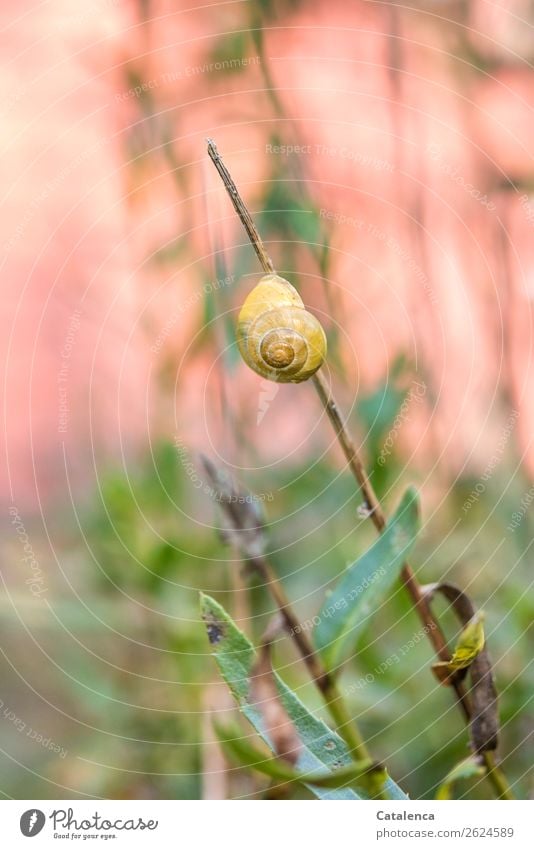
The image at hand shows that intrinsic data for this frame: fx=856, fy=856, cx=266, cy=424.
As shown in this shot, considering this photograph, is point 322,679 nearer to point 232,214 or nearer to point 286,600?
point 286,600

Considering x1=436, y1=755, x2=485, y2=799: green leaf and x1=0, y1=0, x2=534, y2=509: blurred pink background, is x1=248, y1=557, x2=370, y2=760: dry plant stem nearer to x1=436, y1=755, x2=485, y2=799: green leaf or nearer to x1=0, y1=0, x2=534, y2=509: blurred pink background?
x1=436, y1=755, x2=485, y2=799: green leaf

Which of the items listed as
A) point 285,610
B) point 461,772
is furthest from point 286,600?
point 461,772

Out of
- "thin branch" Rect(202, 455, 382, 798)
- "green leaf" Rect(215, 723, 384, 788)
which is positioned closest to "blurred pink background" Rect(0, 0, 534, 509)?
"thin branch" Rect(202, 455, 382, 798)

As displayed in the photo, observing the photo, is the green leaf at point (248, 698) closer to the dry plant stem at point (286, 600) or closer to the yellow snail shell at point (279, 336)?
the dry plant stem at point (286, 600)

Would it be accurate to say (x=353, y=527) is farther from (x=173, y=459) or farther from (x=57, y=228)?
(x=57, y=228)

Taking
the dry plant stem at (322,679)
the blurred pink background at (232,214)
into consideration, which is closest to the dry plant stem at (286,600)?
the dry plant stem at (322,679)
